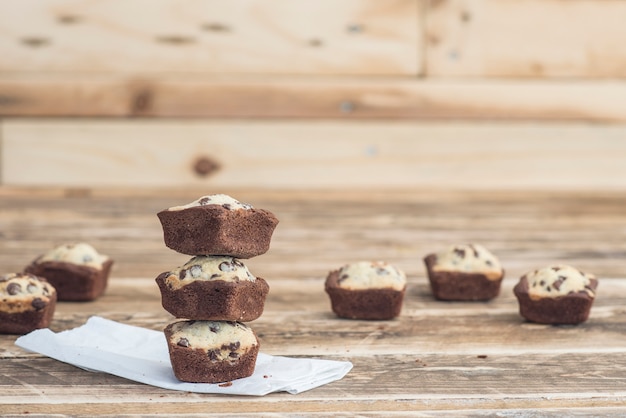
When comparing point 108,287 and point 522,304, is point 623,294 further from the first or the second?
point 108,287

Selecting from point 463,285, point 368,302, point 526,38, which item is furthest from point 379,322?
point 526,38

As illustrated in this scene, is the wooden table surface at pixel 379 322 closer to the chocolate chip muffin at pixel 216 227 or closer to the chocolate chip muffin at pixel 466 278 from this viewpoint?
the chocolate chip muffin at pixel 466 278

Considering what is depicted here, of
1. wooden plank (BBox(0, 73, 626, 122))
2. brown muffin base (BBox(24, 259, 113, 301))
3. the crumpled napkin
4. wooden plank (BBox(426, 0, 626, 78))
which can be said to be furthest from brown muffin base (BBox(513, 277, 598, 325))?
wooden plank (BBox(426, 0, 626, 78))

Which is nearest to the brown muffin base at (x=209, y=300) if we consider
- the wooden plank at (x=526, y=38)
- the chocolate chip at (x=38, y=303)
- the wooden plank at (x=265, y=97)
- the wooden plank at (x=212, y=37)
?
the chocolate chip at (x=38, y=303)

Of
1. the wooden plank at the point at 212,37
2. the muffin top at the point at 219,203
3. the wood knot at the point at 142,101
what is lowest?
the wood knot at the point at 142,101

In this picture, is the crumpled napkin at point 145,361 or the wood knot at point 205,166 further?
the wood knot at point 205,166

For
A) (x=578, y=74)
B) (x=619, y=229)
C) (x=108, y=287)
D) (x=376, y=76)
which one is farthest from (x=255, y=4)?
(x=108, y=287)

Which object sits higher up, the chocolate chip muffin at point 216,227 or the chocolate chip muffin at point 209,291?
the chocolate chip muffin at point 216,227
